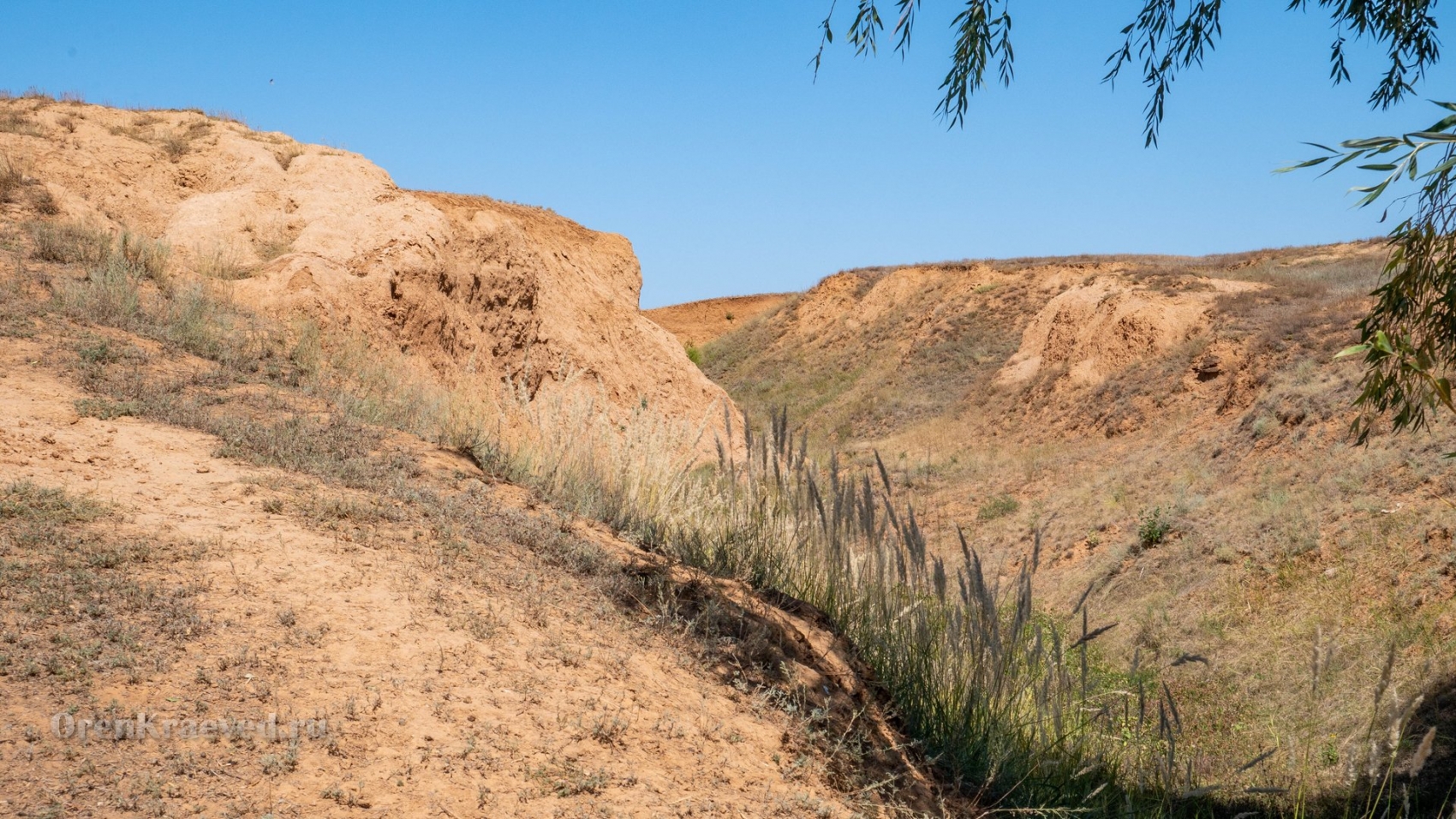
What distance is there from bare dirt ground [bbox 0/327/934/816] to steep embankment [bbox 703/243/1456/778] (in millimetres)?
1930

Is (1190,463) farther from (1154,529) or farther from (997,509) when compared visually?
(1154,529)

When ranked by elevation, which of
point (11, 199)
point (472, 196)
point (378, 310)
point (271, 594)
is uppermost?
point (472, 196)

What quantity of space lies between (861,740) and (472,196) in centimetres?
1193

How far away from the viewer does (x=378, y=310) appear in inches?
379

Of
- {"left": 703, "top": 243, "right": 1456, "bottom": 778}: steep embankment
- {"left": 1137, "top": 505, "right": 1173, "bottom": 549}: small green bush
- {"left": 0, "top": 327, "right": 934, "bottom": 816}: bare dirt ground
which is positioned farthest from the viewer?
{"left": 1137, "top": 505, "right": 1173, "bottom": 549}: small green bush

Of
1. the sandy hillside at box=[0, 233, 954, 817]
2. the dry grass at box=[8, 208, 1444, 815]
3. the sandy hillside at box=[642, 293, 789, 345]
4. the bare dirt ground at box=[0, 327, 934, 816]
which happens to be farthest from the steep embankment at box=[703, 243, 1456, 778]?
the sandy hillside at box=[642, 293, 789, 345]

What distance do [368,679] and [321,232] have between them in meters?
7.95

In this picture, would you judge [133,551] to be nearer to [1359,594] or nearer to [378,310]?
[378,310]

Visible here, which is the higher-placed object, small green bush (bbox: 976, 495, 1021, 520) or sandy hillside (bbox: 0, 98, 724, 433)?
sandy hillside (bbox: 0, 98, 724, 433)

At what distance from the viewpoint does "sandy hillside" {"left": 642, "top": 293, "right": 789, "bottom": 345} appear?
52.5 metres

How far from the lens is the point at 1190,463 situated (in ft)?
53.2

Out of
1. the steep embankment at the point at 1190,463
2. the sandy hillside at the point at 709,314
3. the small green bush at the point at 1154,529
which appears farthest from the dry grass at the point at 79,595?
the sandy hillside at the point at 709,314

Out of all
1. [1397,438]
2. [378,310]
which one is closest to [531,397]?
[378,310]

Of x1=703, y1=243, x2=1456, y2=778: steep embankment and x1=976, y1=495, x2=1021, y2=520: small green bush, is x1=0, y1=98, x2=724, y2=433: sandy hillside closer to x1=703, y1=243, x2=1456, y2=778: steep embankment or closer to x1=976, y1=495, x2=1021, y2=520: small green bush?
x1=703, y1=243, x2=1456, y2=778: steep embankment
